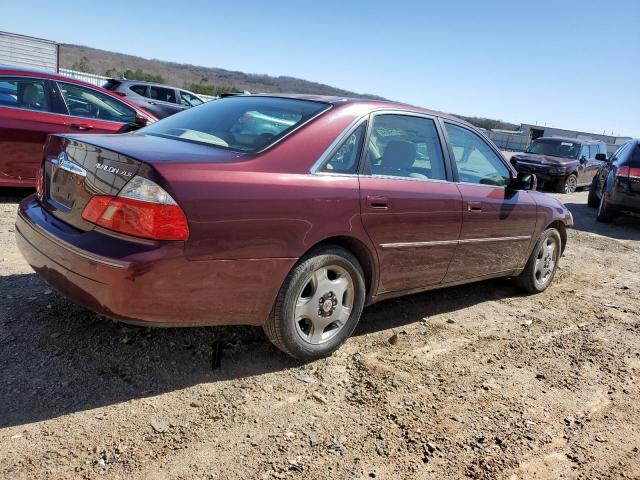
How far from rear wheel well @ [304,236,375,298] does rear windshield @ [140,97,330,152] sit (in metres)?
0.69

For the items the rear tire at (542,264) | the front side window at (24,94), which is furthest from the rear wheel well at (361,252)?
the front side window at (24,94)

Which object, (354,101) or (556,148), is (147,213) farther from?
(556,148)

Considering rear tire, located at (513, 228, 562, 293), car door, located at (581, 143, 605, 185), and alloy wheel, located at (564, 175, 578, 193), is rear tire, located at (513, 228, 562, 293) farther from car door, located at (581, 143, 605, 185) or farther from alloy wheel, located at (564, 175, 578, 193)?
car door, located at (581, 143, 605, 185)

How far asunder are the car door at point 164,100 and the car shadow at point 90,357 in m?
12.1

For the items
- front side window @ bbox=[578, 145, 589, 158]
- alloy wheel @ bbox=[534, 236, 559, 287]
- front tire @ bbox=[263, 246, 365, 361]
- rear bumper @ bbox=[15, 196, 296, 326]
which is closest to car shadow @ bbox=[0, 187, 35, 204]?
rear bumper @ bbox=[15, 196, 296, 326]

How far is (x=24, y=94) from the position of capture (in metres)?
6.50

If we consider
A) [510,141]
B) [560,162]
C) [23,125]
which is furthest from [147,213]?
[510,141]

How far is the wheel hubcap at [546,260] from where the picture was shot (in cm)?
539

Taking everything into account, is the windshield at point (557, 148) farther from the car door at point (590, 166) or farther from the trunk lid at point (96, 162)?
the trunk lid at point (96, 162)

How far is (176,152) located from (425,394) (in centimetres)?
196

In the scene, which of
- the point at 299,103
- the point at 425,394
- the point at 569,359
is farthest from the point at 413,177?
the point at 569,359

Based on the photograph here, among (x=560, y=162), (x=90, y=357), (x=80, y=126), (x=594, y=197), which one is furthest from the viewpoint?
(x=560, y=162)

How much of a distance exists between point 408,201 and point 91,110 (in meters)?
5.17

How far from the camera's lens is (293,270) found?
3.08 meters
